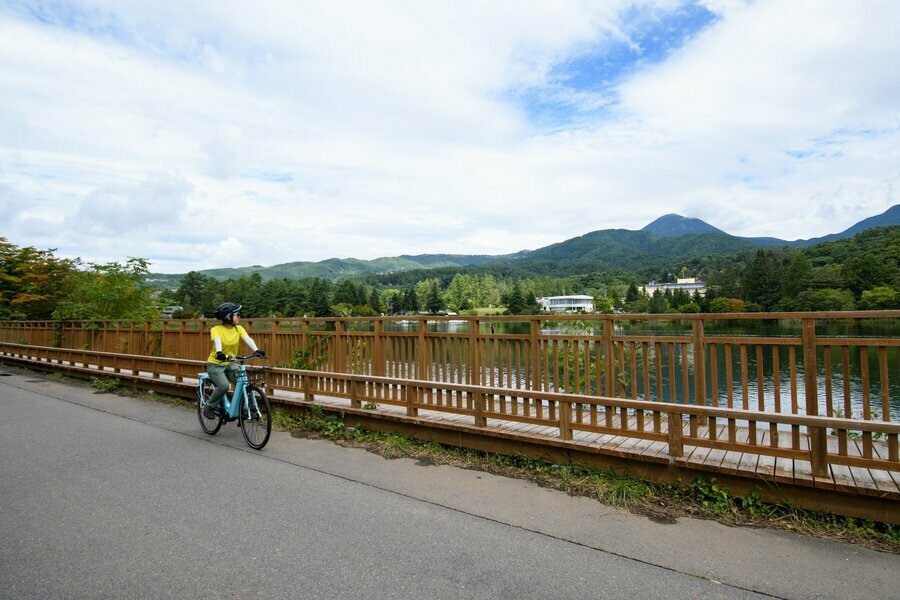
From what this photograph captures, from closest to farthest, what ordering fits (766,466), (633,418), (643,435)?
1. (766,466)
2. (643,435)
3. (633,418)

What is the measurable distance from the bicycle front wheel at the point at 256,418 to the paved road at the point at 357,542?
0.54 meters

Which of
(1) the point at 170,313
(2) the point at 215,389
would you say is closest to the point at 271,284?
(1) the point at 170,313

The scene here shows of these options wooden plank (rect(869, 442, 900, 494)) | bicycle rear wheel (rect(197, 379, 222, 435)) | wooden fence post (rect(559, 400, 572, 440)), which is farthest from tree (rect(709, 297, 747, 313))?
bicycle rear wheel (rect(197, 379, 222, 435))

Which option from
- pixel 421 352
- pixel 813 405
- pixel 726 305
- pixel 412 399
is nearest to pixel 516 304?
pixel 726 305

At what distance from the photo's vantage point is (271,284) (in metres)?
80.3

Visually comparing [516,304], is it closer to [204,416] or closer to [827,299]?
[827,299]

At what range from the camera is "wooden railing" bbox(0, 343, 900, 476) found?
3.56 m

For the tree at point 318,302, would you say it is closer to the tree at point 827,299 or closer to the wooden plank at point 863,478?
the tree at point 827,299

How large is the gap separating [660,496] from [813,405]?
4.25 feet

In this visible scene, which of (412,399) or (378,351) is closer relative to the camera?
(412,399)

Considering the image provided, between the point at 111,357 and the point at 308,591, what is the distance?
11.4m

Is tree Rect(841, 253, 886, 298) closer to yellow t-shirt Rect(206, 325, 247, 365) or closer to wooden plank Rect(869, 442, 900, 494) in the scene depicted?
wooden plank Rect(869, 442, 900, 494)

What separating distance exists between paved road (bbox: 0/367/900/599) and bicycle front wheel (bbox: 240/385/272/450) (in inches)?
21.3

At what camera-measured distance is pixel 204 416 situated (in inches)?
267
